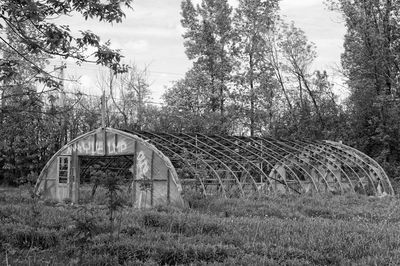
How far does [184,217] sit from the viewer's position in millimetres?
12383

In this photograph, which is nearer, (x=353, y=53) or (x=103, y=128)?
(x=103, y=128)

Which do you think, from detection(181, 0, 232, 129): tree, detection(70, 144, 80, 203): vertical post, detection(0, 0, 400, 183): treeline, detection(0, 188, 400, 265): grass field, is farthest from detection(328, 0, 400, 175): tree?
detection(70, 144, 80, 203): vertical post

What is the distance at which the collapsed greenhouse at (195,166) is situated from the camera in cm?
1819

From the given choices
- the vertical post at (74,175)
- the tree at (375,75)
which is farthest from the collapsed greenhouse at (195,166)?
the tree at (375,75)

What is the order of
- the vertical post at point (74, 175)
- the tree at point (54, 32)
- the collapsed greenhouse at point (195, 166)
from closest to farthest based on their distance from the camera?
the tree at point (54, 32), the collapsed greenhouse at point (195, 166), the vertical post at point (74, 175)

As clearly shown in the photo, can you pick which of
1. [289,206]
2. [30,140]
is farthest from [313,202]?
[30,140]

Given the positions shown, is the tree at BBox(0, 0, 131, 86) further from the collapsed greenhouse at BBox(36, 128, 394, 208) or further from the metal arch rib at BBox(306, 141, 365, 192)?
the metal arch rib at BBox(306, 141, 365, 192)

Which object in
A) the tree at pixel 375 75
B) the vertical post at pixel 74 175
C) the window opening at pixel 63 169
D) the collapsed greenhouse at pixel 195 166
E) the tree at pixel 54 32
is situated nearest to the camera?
the tree at pixel 54 32

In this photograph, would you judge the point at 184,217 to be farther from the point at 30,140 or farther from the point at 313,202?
the point at 30,140

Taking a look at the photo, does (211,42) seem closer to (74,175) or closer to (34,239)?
(74,175)

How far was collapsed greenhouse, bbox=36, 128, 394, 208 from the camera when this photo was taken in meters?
18.2

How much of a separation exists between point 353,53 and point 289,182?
13.6 m

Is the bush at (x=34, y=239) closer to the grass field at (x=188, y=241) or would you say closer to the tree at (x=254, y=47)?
the grass field at (x=188, y=241)

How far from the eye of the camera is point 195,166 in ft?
66.7
